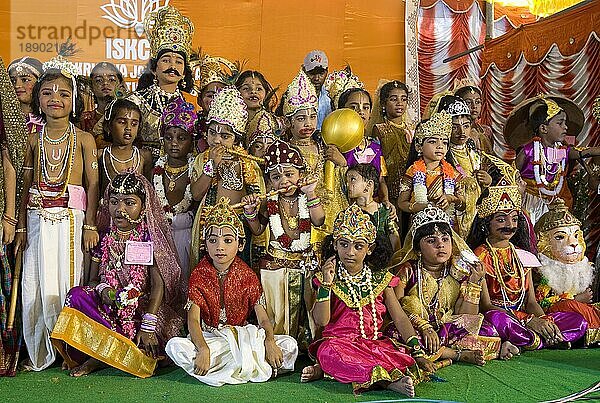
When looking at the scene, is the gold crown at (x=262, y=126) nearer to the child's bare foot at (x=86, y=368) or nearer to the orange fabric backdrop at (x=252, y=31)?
the child's bare foot at (x=86, y=368)

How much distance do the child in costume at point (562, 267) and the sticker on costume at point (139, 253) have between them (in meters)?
2.40

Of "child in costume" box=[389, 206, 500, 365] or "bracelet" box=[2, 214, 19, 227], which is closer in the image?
"bracelet" box=[2, 214, 19, 227]

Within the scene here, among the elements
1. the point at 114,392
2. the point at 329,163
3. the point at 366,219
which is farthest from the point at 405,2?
the point at 114,392

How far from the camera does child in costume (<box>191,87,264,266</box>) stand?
3953 millimetres

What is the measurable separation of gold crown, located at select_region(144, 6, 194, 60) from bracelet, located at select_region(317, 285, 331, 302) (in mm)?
1954

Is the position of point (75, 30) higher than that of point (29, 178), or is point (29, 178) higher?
point (75, 30)

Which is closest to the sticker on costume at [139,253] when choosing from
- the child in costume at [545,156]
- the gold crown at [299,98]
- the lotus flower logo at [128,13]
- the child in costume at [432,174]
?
the gold crown at [299,98]

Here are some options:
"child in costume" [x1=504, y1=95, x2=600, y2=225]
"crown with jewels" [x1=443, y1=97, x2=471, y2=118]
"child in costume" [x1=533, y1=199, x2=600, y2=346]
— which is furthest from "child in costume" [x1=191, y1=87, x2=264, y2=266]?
"child in costume" [x1=504, y1=95, x2=600, y2=225]

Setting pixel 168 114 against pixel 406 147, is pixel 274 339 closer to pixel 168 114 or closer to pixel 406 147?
pixel 168 114

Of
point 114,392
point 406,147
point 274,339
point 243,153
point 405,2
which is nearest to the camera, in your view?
point 114,392

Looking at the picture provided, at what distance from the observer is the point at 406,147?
15.9 feet

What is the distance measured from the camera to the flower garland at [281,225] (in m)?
3.87

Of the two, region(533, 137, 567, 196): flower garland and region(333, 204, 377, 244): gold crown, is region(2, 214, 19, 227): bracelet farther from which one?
region(533, 137, 567, 196): flower garland

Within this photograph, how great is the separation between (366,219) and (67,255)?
1.55 metres
